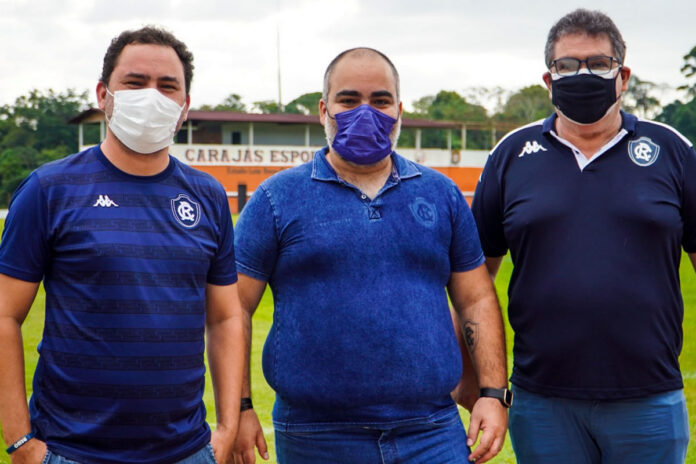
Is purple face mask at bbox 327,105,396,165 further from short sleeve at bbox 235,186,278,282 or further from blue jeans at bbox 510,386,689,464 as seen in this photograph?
blue jeans at bbox 510,386,689,464

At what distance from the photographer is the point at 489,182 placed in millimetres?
3844

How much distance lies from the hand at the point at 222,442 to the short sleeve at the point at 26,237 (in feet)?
2.85

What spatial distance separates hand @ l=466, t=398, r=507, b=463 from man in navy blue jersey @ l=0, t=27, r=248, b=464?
1017mm

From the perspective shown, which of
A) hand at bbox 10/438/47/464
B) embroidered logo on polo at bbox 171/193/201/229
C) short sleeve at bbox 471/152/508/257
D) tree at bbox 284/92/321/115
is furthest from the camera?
tree at bbox 284/92/321/115

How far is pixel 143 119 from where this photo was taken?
298cm

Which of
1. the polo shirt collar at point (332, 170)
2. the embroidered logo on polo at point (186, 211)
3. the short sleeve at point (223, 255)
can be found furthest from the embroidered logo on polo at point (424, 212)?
the embroidered logo on polo at point (186, 211)

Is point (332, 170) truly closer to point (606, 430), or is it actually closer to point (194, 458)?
point (194, 458)

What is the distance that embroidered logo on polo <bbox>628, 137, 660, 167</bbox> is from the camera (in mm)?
3562

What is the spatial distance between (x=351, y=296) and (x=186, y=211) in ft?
2.21

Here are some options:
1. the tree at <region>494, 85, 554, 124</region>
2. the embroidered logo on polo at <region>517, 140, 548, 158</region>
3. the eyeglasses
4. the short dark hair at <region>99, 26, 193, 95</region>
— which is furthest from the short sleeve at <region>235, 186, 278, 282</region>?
the tree at <region>494, 85, 554, 124</region>

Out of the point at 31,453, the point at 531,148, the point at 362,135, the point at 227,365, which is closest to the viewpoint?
the point at 31,453

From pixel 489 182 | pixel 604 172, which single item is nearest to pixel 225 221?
pixel 489 182

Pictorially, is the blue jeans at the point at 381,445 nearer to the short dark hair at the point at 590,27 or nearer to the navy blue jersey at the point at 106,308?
the navy blue jersey at the point at 106,308

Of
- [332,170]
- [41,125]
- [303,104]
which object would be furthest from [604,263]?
[303,104]
